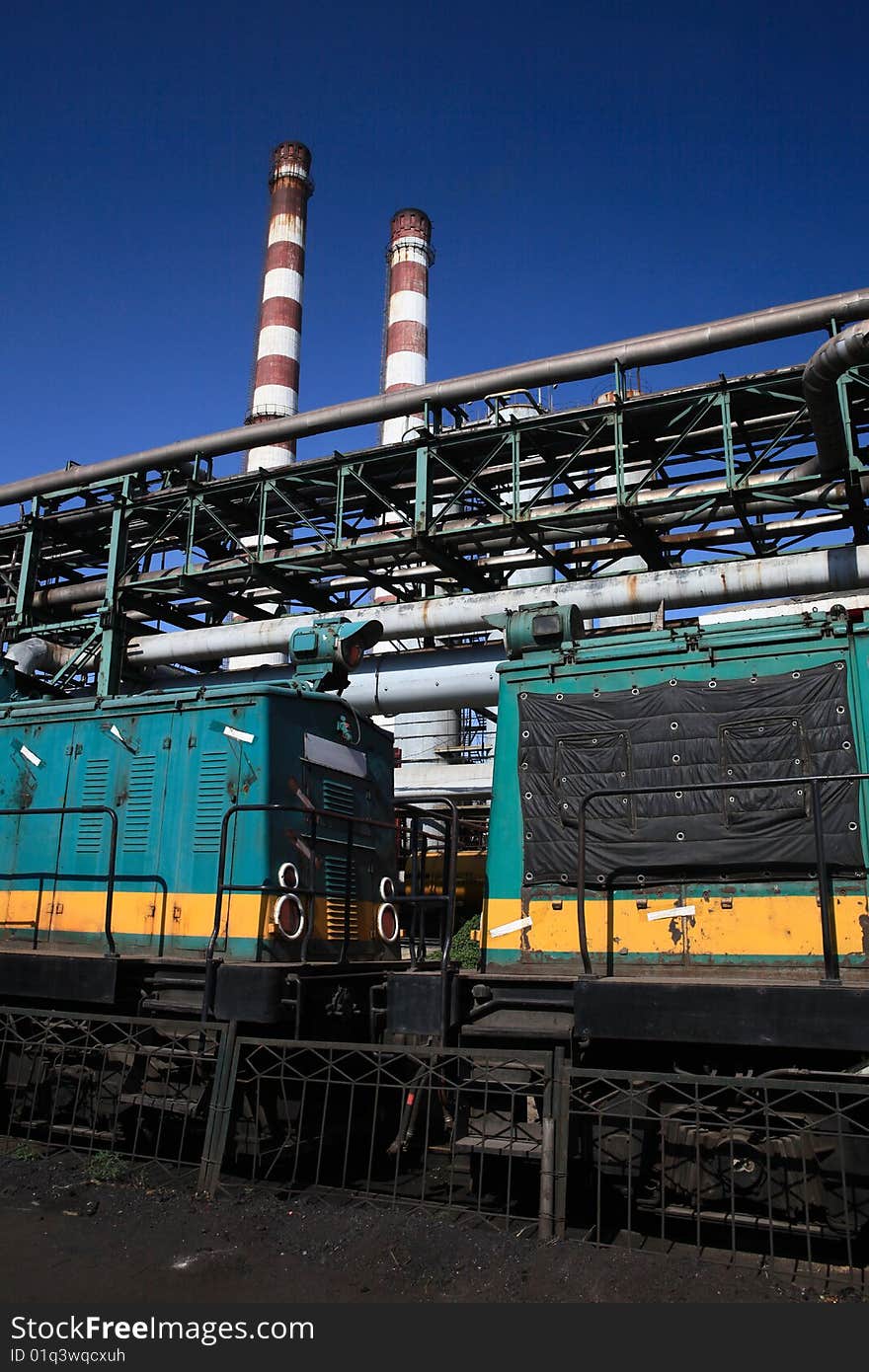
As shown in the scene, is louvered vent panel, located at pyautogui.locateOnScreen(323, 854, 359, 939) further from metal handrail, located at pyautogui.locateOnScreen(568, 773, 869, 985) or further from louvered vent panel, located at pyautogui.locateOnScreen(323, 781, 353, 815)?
metal handrail, located at pyautogui.locateOnScreen(568, 773, 869, 985)

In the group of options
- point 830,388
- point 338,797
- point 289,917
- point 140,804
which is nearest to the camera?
point 289,917

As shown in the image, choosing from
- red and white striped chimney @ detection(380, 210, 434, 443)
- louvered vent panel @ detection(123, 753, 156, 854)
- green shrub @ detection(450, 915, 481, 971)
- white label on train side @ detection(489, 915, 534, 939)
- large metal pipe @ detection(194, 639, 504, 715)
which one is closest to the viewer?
white label on train side @ detection(489, 915, 534, 939)

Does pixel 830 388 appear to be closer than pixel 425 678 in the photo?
Yes

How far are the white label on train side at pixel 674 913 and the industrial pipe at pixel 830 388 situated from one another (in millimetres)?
7469

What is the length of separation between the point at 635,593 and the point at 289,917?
22.0 feet

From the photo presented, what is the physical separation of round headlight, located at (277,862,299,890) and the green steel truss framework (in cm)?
740

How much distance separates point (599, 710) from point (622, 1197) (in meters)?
3.07

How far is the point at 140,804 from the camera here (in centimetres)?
805

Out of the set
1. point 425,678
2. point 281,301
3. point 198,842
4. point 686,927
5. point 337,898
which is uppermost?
point 281,301

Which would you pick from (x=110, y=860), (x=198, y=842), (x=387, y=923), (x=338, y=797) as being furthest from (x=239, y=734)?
(x=387, y=923)

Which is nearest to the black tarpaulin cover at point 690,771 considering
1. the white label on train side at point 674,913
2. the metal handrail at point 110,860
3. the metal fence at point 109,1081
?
the white label on train side at point 674,913

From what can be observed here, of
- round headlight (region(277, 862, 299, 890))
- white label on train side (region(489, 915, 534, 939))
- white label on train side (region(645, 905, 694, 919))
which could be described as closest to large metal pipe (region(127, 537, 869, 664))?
round headlight (region(277, 862, 299, 890))

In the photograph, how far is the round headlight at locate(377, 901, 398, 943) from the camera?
8.44 metres

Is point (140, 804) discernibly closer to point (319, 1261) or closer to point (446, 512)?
point (319, 1261)
